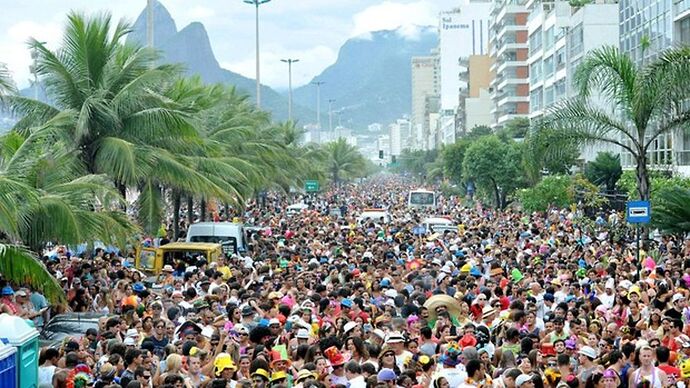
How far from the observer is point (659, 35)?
4619 cm

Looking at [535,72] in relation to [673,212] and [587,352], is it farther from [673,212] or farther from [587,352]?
[587,352]

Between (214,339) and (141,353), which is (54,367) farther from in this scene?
(214,339)

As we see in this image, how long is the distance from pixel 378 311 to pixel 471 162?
159 feet

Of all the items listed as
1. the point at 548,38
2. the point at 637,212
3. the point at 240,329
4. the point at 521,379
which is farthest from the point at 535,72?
the point at 521,379

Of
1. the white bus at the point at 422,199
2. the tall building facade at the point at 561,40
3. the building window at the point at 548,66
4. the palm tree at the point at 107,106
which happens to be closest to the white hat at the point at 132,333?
the palm tree at the point at 107,106

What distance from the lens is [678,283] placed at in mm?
20328

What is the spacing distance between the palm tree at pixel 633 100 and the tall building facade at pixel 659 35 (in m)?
12.5

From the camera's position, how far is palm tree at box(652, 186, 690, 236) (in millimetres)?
25031

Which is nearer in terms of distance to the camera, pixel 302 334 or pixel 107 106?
pixel 302 334

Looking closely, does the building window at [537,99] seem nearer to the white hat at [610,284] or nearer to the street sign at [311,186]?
the street sign at [311,186]

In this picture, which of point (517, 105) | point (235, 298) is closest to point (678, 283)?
point (235, 298)

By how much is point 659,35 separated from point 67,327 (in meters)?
36.0

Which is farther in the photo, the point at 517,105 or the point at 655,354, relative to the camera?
the point at 517,105

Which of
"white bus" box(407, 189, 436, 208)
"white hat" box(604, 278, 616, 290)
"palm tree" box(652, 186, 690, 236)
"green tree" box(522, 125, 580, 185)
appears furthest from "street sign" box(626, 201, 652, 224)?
"white bus" box(407, 189, 436, 208)
